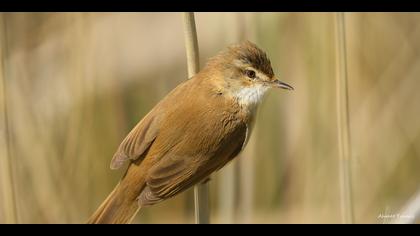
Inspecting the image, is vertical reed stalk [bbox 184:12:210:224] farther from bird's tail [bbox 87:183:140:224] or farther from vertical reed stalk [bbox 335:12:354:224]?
vertical reed stalk [bbox 335:12:354:224]

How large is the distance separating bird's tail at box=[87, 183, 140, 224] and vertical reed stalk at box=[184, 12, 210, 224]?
36 cm

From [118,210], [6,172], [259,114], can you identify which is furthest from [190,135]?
[259,114]

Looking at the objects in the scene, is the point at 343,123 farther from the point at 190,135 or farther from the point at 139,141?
the point at 139,141

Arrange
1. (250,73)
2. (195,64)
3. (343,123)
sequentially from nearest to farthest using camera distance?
1. (195,64)
2. (343,123)
3. (250,73)

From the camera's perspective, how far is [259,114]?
404 cm

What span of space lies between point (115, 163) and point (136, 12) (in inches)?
56.3

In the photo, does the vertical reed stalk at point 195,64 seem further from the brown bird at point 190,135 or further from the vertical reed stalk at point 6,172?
the vertical reed stalk at point 6,172

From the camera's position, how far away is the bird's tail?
304 centimetres

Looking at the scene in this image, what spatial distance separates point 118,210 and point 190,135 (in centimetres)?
53

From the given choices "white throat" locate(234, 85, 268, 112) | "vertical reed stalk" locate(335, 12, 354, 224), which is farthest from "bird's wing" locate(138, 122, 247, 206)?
"vertical reed stalk" locate(335, 12, 354, 224)

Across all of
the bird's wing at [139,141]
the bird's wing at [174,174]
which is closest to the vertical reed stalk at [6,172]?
the bird's wing at [139,141]

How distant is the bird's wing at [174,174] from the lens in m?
3.01

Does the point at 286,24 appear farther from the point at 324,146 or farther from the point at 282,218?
the point at 282,218

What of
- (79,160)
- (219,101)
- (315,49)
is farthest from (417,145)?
(79,160)
